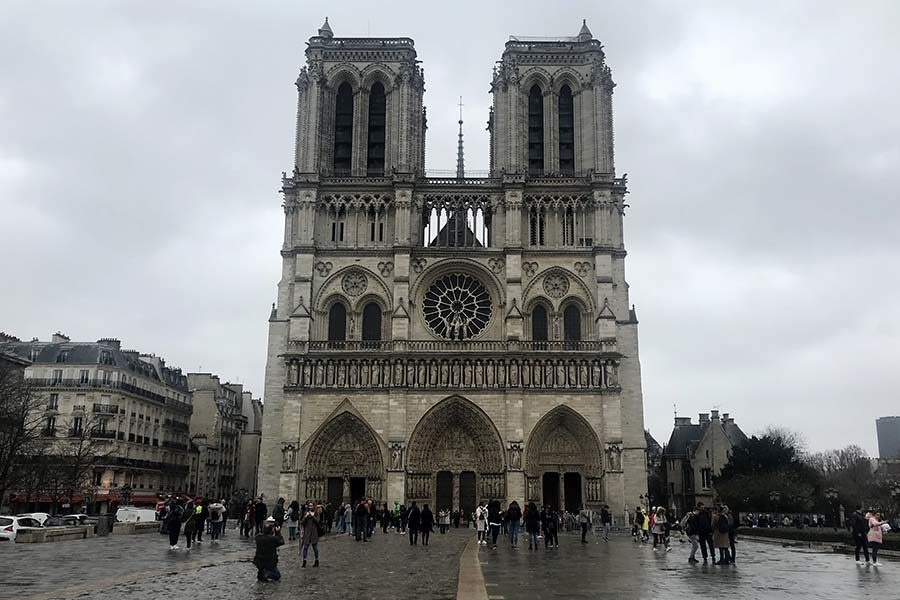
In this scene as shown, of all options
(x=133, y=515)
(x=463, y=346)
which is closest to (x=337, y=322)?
(x=463, y=346)

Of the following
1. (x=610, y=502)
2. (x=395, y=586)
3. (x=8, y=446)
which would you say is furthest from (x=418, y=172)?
(x=395, y=586)

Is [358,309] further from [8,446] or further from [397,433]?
[8,446]

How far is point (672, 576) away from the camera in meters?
15.1

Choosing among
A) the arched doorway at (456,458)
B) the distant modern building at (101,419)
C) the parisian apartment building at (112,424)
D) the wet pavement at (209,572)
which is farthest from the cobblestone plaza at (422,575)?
the distant modern building at (101,419)

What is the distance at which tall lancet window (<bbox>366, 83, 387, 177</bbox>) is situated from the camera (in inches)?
1845

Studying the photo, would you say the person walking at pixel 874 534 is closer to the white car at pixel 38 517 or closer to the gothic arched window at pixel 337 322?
the white car at pixel 38 517

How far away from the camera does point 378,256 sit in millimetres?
43969

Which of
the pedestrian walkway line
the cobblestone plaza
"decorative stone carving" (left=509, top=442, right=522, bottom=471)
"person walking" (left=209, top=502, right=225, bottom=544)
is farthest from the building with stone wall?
the pedestrian walkway line

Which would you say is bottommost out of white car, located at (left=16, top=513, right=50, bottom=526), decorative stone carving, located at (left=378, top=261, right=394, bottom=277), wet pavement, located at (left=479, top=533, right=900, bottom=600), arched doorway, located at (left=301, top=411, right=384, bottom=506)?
wet pavement, located at (left=479, top=533, right=900, bottom=600)

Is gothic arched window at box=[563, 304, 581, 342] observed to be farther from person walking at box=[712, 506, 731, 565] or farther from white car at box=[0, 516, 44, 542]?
person walking at box=[712, 506, 731, 565]

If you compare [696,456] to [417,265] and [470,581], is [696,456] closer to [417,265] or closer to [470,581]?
[417,265]

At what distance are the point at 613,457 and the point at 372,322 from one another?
43.2ft

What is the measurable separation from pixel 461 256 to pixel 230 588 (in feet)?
105

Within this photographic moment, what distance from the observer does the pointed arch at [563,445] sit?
41219mm
